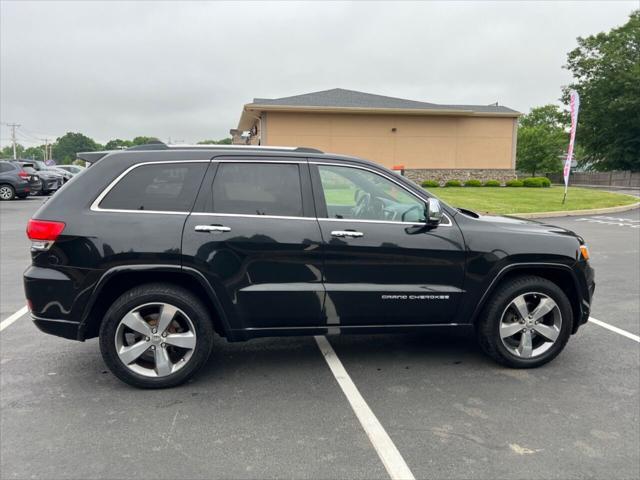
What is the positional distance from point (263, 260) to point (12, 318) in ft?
11.1

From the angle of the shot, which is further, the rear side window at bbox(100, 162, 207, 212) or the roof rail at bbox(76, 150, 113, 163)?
the roof rail at bbox(76, 150, 113, 163)

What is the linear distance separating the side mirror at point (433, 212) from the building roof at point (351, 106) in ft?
81.1

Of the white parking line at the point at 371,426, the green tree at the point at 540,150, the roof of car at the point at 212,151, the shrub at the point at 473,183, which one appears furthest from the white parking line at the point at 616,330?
the green tree at the point at 540,150

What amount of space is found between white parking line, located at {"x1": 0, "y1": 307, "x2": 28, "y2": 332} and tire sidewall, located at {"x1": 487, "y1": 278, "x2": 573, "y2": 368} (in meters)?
4.74

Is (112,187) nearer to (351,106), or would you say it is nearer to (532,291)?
(532,291)

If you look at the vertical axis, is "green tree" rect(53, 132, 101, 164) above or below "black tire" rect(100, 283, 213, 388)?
above

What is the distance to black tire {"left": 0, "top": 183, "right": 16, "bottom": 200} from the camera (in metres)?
20.7

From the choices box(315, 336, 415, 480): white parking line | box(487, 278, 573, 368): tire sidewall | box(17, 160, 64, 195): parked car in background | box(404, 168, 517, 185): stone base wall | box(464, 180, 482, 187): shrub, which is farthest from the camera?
box(404, 168, 517, 185): stone base wall

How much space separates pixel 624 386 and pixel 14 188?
903 inches

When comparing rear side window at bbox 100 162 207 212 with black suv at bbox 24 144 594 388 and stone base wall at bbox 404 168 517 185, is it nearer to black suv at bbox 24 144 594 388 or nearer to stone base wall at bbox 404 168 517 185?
black suv at bbox 24 144 594 388

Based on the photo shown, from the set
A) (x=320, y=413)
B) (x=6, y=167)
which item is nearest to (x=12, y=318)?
(x=320, y=413)

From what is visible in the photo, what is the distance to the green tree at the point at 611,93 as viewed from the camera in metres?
41.7

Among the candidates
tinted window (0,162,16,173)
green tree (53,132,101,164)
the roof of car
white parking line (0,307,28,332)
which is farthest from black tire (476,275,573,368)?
green tree (53,132,101,164)

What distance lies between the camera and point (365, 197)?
4.05 m
